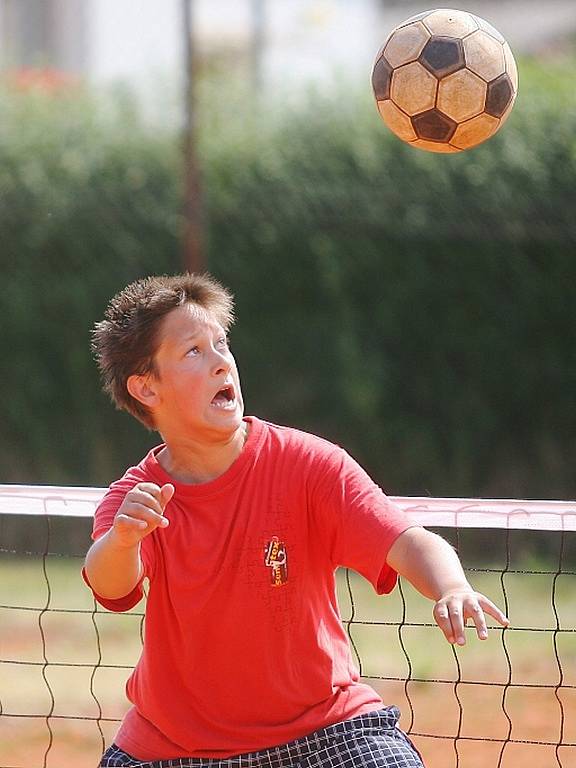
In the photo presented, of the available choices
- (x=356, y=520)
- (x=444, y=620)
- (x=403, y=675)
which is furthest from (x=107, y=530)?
(x=403, y=675)

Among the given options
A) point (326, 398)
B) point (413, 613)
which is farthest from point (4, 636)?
point (326, 398)

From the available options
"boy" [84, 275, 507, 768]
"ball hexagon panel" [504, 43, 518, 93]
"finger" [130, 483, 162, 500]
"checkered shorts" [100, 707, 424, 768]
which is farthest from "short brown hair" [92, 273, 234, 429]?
"ball hexagon panel" [504, 43, 518, 93]

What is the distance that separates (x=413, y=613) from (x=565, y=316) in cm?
344

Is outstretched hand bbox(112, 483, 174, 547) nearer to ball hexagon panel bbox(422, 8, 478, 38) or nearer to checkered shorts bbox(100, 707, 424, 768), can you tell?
checkered shorts bbox(100, 707, 424, 768)

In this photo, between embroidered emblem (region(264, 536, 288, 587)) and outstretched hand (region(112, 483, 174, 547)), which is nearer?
outstretched hand (region(112, 483, 174, 547))

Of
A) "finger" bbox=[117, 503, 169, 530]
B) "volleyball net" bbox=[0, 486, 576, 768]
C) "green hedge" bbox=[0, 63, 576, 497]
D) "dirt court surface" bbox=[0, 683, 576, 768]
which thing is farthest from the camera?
"green hedge" bbox=[0, 63, 576, 497]

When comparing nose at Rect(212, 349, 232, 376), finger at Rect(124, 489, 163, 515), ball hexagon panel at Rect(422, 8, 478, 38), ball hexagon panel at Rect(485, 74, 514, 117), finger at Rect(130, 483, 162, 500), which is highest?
ball hexagon panel at Rect(422, 8, 478, 38)

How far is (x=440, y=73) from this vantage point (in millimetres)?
4828

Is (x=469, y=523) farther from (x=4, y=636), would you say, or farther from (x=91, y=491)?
(x=4, y=636)

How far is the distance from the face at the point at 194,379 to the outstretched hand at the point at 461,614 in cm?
78

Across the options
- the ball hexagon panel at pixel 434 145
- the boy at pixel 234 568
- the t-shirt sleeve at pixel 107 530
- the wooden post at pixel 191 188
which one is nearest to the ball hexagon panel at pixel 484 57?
the ball hexagon panel at pixel 434 145

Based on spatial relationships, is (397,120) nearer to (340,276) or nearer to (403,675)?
(403,675)

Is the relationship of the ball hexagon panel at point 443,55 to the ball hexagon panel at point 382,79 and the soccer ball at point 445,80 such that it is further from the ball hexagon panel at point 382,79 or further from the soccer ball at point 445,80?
the ball hexagon panel at point 382,79

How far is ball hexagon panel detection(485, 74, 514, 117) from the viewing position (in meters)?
4.84
